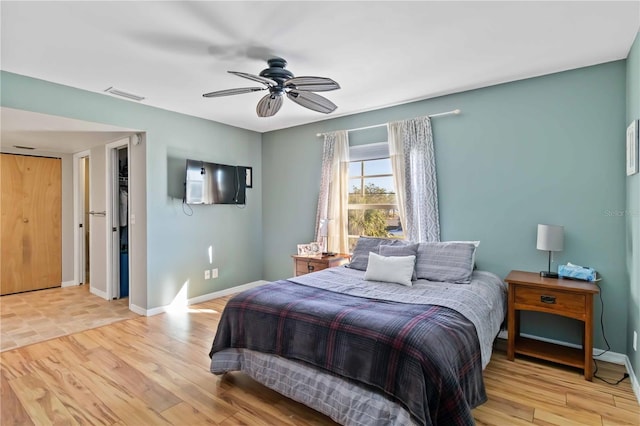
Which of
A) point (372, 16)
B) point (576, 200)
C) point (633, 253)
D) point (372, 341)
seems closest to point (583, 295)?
point (633, 253)

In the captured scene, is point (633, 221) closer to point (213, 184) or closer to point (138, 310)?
point (213, 184)

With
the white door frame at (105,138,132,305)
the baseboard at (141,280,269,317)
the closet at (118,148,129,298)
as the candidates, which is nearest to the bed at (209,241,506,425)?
the baseboard at (141,280,269,317)

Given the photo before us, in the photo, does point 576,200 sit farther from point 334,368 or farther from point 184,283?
point 184,283

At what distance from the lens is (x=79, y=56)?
8.70 ft

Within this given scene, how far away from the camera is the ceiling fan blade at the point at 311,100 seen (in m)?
2.73

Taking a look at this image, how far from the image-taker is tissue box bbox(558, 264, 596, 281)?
107 inches

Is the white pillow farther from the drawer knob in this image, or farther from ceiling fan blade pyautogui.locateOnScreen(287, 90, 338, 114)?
ceiling fan blade pyautogui.locateOnScreen(287, 90, 338, 114)

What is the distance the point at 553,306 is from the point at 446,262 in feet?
2.77

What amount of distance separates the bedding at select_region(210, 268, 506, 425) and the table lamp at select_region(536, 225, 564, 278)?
554 mm

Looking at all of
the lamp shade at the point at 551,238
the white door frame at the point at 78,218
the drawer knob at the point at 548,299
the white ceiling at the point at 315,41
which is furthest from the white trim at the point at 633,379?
the white door frame at the point at 78,218

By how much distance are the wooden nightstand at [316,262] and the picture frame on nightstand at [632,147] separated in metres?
2.74

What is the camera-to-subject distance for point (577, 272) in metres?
2.76

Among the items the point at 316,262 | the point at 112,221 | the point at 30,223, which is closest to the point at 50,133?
the point at 112,221

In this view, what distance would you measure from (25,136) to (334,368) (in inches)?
192
